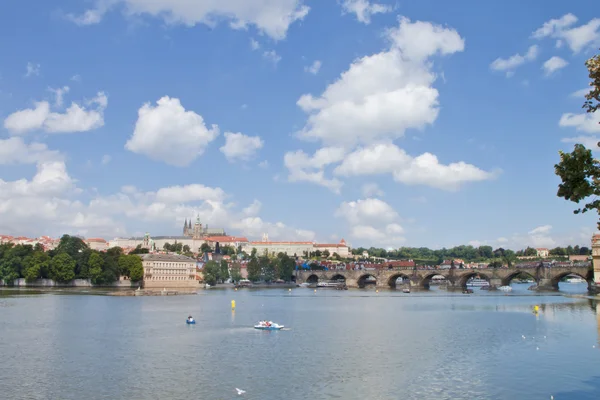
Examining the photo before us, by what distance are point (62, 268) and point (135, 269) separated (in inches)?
585

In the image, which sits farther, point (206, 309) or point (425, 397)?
point (206, 309)

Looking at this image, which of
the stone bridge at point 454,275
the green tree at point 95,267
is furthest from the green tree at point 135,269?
the stone bridge at point 454,275

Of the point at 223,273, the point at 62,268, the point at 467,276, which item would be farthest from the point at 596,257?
the point at 62,268

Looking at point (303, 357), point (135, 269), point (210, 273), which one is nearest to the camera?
point (303, 357)

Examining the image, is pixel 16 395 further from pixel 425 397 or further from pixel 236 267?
pixel 236 267

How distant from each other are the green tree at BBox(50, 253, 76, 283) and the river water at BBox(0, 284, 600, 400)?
62645 mm

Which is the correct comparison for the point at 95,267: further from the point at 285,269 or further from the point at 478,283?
the point at 478,283

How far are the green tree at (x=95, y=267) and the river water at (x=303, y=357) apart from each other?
60280mm

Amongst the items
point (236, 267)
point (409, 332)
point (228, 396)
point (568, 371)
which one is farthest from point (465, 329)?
point (236, 267)

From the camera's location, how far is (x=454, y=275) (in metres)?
130

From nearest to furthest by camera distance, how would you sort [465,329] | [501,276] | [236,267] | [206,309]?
[465,329]
[206,309]
[501,276]
[236,267]

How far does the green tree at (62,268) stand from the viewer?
12112 cm

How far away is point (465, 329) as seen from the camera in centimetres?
4978

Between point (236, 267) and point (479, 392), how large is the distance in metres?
152
